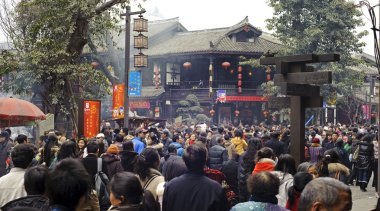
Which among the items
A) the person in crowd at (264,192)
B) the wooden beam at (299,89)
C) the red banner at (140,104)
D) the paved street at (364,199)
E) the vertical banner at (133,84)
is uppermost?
the vertical banner at (133,84)

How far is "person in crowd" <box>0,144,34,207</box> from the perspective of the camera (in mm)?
5344

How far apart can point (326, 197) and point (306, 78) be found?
17.2 ft

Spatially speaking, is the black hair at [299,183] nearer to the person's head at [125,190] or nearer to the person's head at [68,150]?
the person's head at [125,190]

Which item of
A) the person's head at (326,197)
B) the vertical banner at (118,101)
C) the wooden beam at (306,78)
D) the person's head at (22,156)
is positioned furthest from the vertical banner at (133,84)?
the person's head at (326,197)

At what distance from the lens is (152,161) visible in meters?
6.24

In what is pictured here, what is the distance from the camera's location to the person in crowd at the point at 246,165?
30.8ft

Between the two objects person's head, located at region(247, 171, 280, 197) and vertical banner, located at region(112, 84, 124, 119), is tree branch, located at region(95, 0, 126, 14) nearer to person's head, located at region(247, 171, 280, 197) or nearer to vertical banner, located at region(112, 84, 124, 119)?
vertical banner, located at region(112, 84, 124, 119)

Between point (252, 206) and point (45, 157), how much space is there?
5.91m

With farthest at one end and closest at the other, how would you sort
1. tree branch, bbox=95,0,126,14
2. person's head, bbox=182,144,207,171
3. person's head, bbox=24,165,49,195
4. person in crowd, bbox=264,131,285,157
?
1. tree branch, bbox=95,0,126,14
2. person in crowd, bbox=264,131,285,157
3. person's head, bbox=182,144,207,171
4. person's head, bbox=24,165,49,195

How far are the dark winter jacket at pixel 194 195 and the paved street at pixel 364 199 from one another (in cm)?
766

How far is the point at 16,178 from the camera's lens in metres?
5.45

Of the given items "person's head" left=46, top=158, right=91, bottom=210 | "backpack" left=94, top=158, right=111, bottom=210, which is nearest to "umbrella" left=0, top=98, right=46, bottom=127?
"backpack" left=94, top=158, right=111, bottom=210

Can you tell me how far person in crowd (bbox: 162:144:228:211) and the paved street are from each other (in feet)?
25.1

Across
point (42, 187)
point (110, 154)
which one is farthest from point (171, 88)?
point (42, 187)
